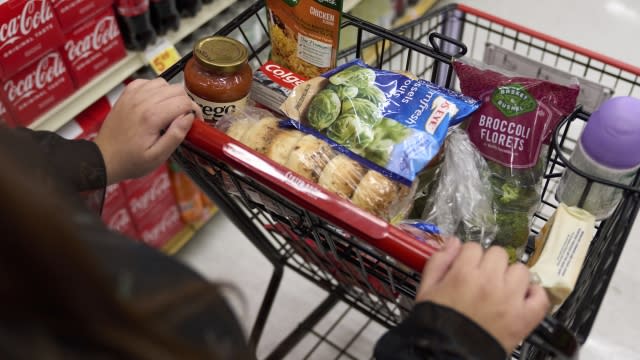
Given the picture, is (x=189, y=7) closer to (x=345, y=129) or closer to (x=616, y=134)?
(x=345, y=129)

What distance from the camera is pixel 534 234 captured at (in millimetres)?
1069

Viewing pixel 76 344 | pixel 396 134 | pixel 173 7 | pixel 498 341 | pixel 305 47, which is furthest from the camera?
pixel 173 7

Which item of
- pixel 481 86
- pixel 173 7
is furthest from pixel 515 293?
pixel 173 7

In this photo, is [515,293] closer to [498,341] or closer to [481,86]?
[498,341]

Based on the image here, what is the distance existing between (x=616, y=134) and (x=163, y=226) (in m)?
1.28

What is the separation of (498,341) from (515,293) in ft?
0.18

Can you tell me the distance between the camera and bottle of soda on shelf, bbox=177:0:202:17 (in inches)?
63.2

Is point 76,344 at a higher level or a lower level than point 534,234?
higher

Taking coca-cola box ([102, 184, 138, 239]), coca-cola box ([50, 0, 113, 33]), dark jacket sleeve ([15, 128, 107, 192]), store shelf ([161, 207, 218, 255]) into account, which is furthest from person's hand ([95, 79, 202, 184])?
store shelf ([161, 207, 218, 255])

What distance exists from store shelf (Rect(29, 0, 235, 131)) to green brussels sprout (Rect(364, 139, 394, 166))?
0.81 m

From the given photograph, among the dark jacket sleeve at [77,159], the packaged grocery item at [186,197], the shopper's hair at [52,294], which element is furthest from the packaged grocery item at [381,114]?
the packaged grocery item at [186,197]

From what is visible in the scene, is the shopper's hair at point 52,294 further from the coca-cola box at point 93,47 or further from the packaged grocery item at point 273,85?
the coca-cola box at point 93,47

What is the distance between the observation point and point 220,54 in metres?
0.95

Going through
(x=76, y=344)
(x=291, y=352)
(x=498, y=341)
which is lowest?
(x=291, y=352)
